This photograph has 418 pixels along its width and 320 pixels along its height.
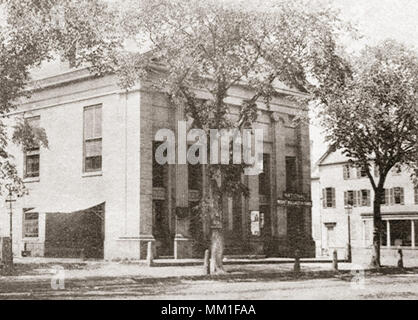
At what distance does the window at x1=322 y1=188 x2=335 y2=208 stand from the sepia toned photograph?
2280cm

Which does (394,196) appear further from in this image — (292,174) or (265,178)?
(265,178)

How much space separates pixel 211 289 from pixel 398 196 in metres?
43.8

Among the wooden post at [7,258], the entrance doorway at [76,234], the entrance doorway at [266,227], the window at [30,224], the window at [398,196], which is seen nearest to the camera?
the wooden post at [7,258]

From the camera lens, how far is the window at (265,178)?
40.7 meters

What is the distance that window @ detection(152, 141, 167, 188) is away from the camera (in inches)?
1330

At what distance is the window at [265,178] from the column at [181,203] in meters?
7.47

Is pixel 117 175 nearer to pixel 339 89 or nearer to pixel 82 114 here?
pixel 82 114

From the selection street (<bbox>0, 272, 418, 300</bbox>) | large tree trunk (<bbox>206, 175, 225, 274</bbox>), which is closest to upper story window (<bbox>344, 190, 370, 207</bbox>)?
large tree trunk (<bbox>206, 175, 225, 274</bbox>)

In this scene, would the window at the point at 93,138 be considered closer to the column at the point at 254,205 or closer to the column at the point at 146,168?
the column at the point at 146,168

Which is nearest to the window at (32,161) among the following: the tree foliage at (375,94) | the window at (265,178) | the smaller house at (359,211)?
the window at (265,178)

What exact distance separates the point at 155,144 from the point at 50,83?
7499 millimetres

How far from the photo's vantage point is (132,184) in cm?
3259

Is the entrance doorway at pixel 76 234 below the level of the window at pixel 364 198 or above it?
below
